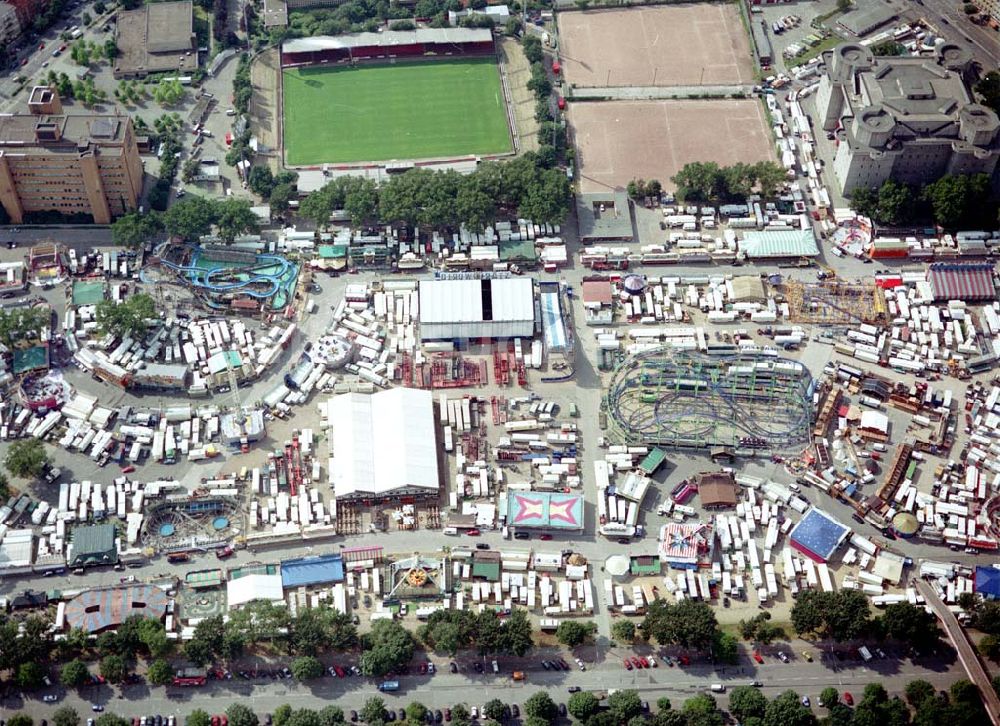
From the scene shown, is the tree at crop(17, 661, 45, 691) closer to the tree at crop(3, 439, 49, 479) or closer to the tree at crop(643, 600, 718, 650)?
the tree at crop(3, 439, 49, 479)

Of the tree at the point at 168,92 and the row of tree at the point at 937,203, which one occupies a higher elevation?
the tree at the point at 168,92

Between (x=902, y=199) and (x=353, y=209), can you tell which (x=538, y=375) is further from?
(x=902, y=199)

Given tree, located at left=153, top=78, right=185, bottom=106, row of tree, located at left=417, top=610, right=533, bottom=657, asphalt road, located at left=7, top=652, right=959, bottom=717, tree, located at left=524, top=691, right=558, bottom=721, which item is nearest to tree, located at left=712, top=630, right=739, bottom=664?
asphalt road, located at left=7, top=652, right=959, bottom=717

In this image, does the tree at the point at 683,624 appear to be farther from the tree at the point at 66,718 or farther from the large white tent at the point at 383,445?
the tree at the point at 66,718

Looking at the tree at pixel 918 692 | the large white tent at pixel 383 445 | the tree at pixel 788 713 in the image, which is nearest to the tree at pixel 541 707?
the tree at pixel 788 713

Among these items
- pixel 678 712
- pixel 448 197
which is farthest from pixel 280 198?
pixel 678 712

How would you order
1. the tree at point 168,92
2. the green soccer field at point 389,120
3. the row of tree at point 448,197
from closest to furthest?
the row of tree at point 448,197
the green soccer field at point 389,120
the tree at point 168,92
